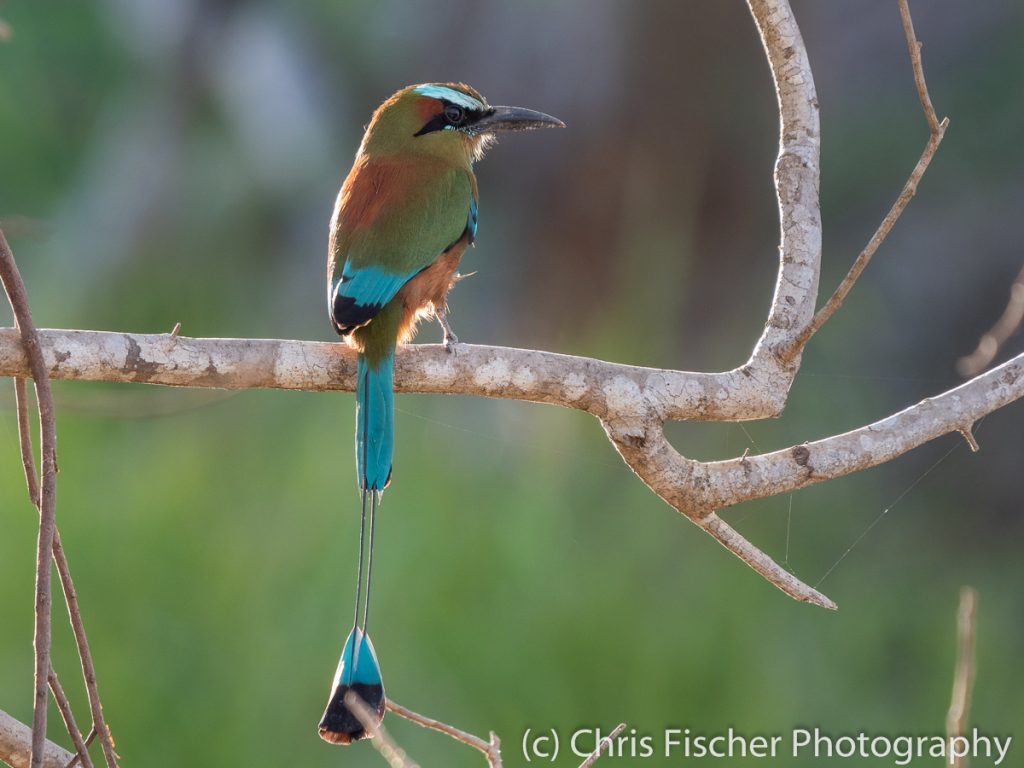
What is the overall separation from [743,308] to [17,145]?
142 inches

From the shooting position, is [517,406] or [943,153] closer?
[517,406]

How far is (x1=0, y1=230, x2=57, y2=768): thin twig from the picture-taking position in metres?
1.33

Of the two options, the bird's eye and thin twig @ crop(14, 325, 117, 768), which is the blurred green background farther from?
thin twig @ crop(14, 325, 117, 768)

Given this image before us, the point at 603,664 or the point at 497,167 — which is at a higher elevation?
the point at 497,167

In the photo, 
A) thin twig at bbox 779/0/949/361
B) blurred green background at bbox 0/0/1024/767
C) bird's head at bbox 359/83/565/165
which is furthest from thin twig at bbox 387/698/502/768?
blurred green background at bbox 0/0/1024/767

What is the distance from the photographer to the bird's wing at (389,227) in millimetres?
2211

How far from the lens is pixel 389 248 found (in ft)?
7.61

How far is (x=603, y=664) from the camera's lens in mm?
3711

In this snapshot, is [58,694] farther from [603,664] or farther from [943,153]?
[943,153]

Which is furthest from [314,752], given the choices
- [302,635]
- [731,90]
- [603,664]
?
[731,90]

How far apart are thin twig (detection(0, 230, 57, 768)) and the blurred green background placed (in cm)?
161

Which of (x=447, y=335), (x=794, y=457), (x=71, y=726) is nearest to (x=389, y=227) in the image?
(x=447, y=335)

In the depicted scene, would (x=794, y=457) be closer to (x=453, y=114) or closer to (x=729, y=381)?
(x=729, y=381)

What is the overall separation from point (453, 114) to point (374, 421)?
0.96 metres
